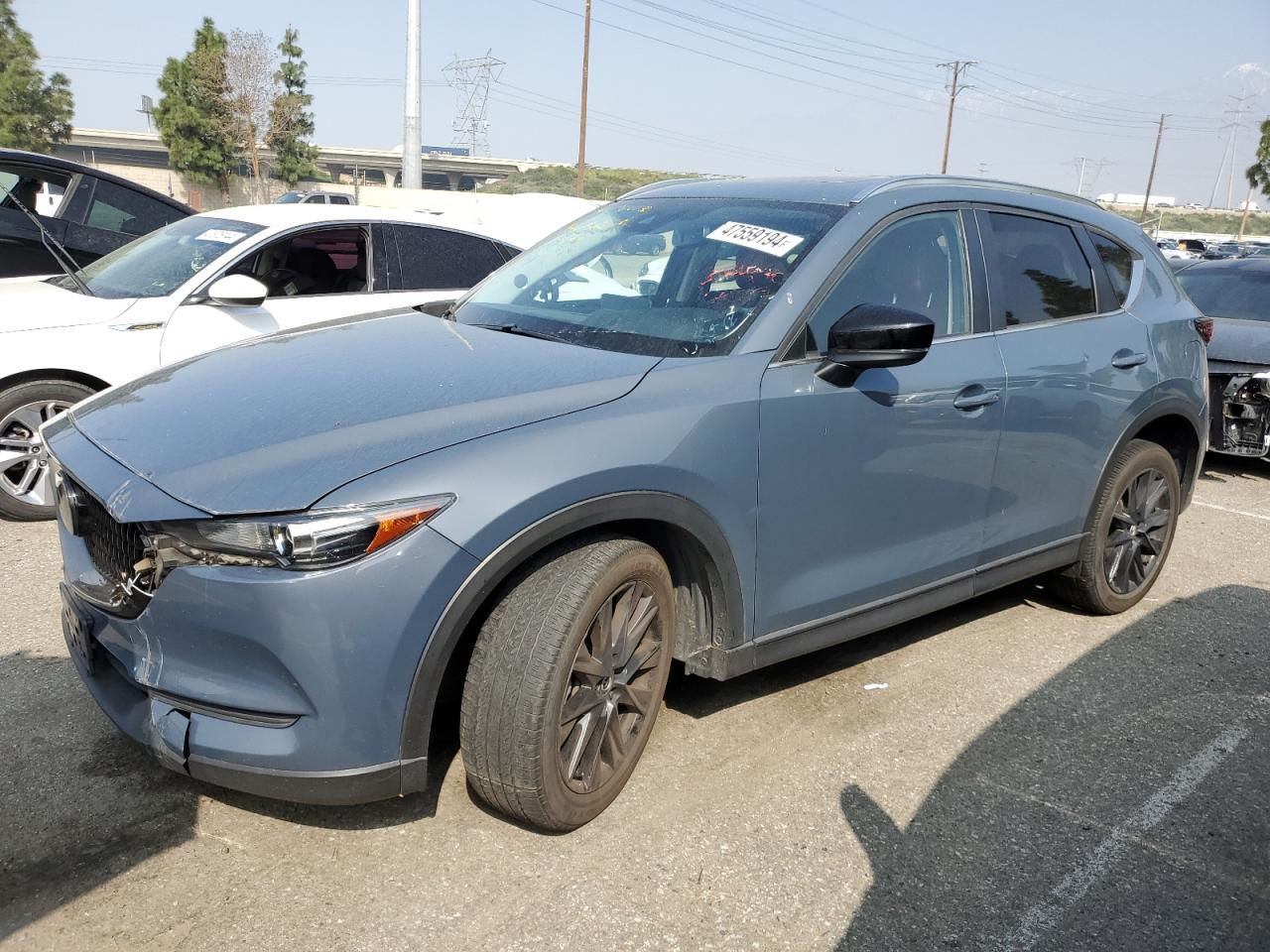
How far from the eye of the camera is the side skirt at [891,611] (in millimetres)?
3207

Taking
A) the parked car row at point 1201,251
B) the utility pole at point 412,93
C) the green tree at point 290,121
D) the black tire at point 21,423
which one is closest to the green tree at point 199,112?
the green tree at point 290,121

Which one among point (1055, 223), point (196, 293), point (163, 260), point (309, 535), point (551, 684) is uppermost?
point (1055, 223)

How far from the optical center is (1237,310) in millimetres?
8391

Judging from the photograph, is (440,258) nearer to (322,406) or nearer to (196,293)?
(196,293)

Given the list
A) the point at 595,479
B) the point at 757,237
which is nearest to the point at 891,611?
the point at 757,237

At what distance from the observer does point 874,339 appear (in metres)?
3.05

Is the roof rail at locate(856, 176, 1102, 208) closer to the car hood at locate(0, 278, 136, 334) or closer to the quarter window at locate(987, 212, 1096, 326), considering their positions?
the quarter window at locate(987, 212, 1096, 326)

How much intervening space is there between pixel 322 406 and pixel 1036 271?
2.77 meters

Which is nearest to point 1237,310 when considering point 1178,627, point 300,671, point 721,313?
point 1178,627

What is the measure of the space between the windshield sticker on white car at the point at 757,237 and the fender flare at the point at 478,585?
1017 millimetres

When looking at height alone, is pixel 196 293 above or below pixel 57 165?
below

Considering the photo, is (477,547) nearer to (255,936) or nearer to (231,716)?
(231,716)

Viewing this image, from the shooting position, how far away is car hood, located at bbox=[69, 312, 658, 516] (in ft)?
7.91

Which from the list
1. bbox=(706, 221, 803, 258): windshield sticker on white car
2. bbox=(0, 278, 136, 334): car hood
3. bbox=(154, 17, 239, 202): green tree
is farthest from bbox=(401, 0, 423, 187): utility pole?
bbox=(154, 17, 239, 202): green tree
